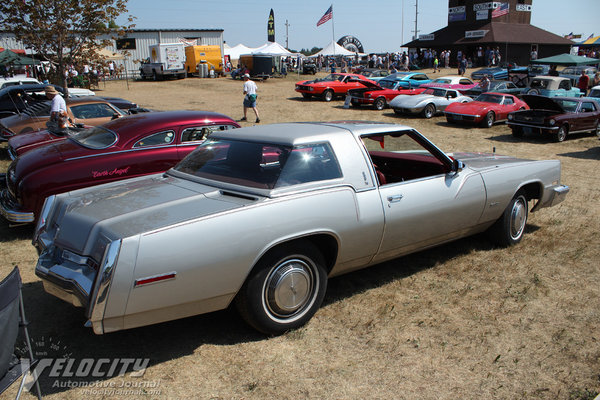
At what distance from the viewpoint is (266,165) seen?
12.4ft

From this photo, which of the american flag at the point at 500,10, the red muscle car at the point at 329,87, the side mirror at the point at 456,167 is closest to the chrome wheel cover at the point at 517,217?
the side mirror at the point at 456,167

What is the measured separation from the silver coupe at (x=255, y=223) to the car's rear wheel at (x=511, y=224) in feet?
0.61

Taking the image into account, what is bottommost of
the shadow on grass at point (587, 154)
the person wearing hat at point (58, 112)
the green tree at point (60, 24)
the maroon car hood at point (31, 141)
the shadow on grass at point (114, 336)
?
the shadow on grass at point (587, 154)

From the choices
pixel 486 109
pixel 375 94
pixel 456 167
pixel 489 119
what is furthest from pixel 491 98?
pixel 456 167

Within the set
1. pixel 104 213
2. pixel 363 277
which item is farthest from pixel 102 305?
pixel 363 277

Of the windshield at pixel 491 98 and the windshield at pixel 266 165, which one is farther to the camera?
the windshield at pixel 491 98

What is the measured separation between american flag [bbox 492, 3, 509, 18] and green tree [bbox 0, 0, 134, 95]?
38543 mm

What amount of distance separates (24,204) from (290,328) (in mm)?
3651

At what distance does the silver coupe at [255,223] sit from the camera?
9.58 feet

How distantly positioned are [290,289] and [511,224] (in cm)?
294

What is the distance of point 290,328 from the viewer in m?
3.63

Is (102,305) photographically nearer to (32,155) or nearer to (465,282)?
(465,282)

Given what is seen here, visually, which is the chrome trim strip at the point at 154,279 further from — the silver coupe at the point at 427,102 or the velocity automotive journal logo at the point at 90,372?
the silver coupe at the point at 427,102

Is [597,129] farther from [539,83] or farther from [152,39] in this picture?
[152,39]
